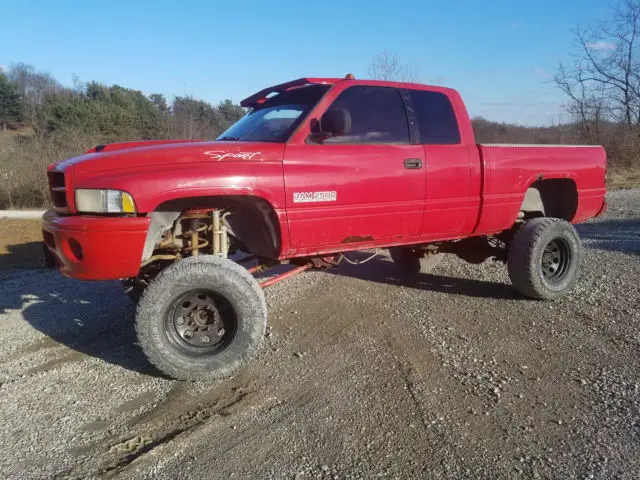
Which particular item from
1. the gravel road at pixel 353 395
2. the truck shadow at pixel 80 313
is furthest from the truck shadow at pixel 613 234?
the truck shadow at pixel 80 313

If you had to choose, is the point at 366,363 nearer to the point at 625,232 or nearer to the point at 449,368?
the point at 449,368

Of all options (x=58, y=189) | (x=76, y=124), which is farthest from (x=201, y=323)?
(x=76, y=124)

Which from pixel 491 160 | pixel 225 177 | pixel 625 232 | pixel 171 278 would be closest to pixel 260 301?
pixel 171 278

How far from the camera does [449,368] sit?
3.40 metres

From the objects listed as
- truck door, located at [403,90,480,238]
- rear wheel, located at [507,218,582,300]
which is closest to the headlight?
truck door, located at [403,90,480,238]

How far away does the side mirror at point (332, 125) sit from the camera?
3.52 m

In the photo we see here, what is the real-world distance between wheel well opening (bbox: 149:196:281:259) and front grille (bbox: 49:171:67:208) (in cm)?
60

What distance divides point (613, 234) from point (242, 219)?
688cm

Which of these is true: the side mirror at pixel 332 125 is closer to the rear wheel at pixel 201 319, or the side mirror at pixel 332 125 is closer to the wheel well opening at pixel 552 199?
the rear wheel at pixel 201 319

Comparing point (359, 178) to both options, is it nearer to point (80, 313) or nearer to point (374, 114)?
point (374, 114)

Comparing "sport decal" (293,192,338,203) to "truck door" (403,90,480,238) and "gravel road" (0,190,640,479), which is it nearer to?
"truck door" (403,90,480,238)

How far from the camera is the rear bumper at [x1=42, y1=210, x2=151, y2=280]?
303 centimetres

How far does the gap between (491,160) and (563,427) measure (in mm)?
2531

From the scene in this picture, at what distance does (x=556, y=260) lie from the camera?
507cm
